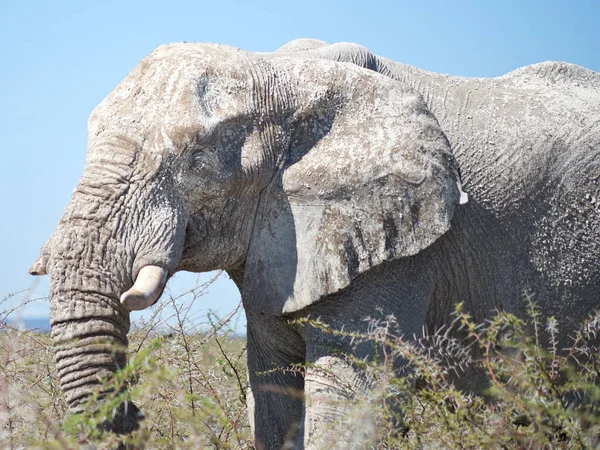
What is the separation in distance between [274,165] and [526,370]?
148 centimetres

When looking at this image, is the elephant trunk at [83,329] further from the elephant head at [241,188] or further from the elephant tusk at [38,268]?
the elephant tusk at [38,268]

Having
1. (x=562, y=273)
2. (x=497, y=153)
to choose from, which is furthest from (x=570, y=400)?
(x=497, y=153)

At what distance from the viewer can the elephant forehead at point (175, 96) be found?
14.9 ft

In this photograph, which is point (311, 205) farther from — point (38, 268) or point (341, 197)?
point (38, 268)

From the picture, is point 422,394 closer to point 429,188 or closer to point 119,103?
point 429,188

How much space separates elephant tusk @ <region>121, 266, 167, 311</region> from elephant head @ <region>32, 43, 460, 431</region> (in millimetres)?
12

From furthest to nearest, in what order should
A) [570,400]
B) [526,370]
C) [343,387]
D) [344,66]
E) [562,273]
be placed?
[570,400], [562,273], [344,66], [343,387], [526,370]

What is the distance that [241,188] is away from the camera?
4.71 meters

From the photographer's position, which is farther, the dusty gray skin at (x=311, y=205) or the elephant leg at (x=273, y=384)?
the elephant leg at (x=273, y=384)

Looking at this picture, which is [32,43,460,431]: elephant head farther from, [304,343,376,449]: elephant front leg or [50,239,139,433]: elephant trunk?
[304,343,376,449]: elephant front leg

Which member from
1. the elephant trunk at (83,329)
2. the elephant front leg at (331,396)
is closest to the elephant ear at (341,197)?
the elephant front leg at (331,396)

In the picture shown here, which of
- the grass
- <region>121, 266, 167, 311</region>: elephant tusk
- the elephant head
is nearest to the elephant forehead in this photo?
the elephant head

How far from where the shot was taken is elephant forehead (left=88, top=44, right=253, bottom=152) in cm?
454

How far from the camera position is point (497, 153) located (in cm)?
516
